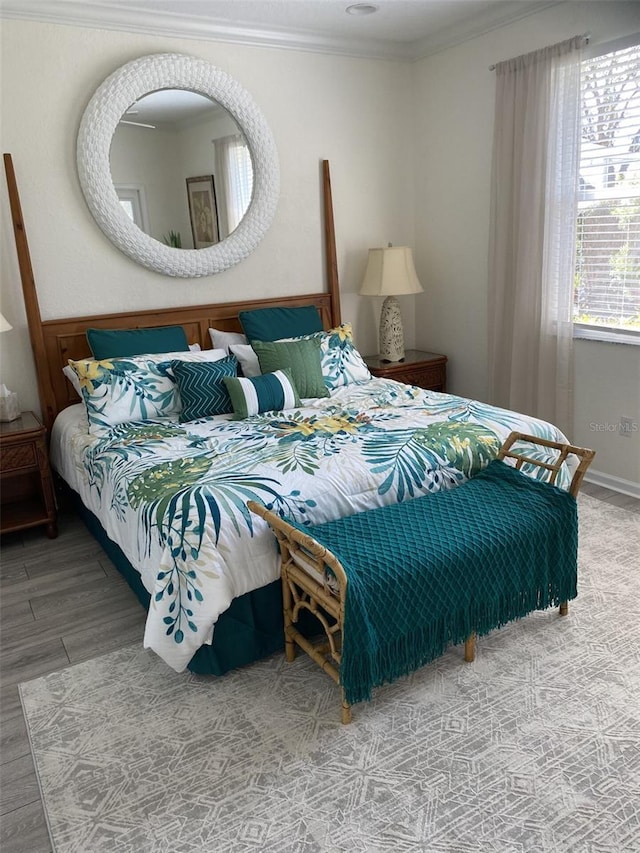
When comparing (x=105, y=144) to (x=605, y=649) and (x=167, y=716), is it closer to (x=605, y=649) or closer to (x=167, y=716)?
(x=167, y=716)

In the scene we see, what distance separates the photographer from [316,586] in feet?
6.66

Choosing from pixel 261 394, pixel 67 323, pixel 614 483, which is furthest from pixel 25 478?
pixel 614 483

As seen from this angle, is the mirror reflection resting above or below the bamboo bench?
above

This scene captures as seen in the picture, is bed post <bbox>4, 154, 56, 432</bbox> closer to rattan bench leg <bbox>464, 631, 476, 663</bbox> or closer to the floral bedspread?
the floral bedspread

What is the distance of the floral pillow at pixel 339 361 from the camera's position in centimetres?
374

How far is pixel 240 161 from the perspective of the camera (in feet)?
13.1

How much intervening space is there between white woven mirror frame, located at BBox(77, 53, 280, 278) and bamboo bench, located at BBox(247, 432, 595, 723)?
7.21 feet

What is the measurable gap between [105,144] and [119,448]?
1803mm

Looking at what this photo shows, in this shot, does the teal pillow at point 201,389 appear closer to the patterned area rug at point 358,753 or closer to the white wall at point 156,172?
the white wall at point 156,172

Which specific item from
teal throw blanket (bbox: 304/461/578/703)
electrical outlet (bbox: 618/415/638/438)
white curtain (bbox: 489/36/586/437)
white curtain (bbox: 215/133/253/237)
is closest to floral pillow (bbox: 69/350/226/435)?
white curtain (bbox: 215/133/253/237)

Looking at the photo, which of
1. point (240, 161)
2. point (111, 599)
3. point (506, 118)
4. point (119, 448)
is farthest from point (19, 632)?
point (506, 118)

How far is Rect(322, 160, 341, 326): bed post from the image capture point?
4.31 meters

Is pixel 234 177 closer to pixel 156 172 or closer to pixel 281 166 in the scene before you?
pixel 281 166

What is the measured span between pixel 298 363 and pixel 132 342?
93 centimetres
